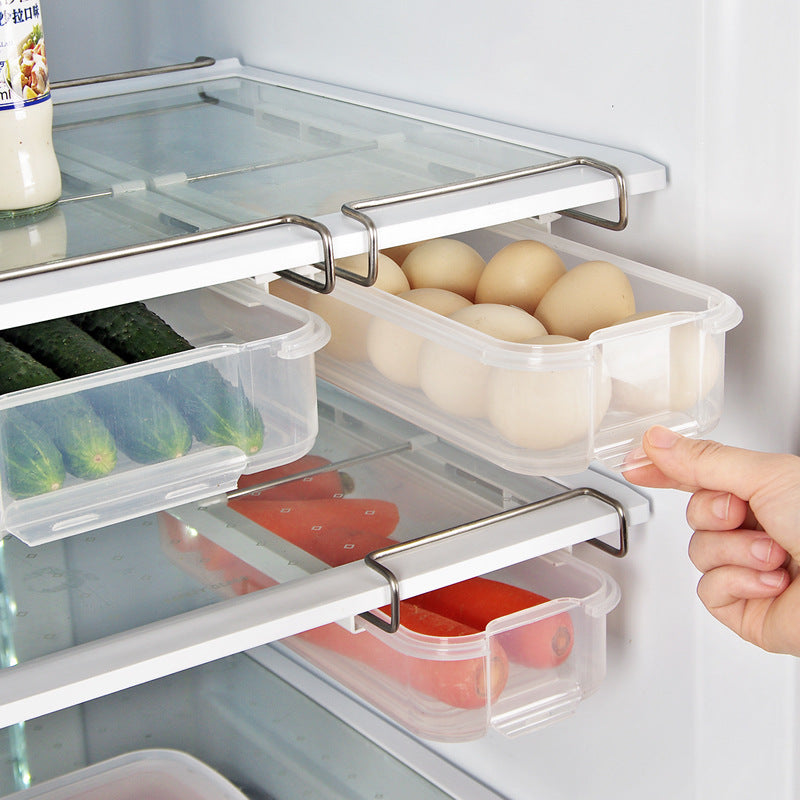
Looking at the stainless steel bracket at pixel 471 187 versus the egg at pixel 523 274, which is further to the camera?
the egg at pixel 523 274

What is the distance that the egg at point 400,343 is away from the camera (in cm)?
86

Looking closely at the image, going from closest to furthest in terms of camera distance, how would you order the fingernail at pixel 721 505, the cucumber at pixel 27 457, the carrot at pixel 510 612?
the cucumber at pixel 27 457, the fingernail at pixel 721 505, the carrot at pixel 510 612

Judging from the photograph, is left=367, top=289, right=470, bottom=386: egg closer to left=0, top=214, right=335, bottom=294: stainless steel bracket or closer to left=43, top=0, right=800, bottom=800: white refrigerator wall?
left=0, top=214, right=335, bottom=294: stainless steel bracket

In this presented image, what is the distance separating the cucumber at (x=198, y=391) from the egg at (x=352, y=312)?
4.9 inches

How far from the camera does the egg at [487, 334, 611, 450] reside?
2.52ft

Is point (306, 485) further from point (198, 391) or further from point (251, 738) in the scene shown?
point (251, 738)

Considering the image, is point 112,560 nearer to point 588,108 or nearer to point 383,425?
point 383,425

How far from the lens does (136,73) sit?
1.33 metres

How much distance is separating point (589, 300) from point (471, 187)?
0.12 meters

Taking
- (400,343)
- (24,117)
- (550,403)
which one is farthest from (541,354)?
(24,117)

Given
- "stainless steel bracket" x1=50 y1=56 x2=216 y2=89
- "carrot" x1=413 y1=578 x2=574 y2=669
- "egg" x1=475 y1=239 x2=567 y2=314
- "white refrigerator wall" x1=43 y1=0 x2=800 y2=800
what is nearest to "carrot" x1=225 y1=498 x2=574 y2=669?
"carrot" x1=413 y1=578 x2=574 y2=669

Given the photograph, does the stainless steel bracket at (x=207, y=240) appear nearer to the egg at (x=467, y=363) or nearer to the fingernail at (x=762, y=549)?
the egg at (x=467, y=363)

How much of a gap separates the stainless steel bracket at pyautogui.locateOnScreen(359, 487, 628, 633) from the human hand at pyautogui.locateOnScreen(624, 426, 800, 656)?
3.0 inches

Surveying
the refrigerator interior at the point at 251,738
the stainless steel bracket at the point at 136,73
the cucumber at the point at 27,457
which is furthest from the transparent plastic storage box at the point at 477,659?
the stainless steel bracket at the point at 136,73
